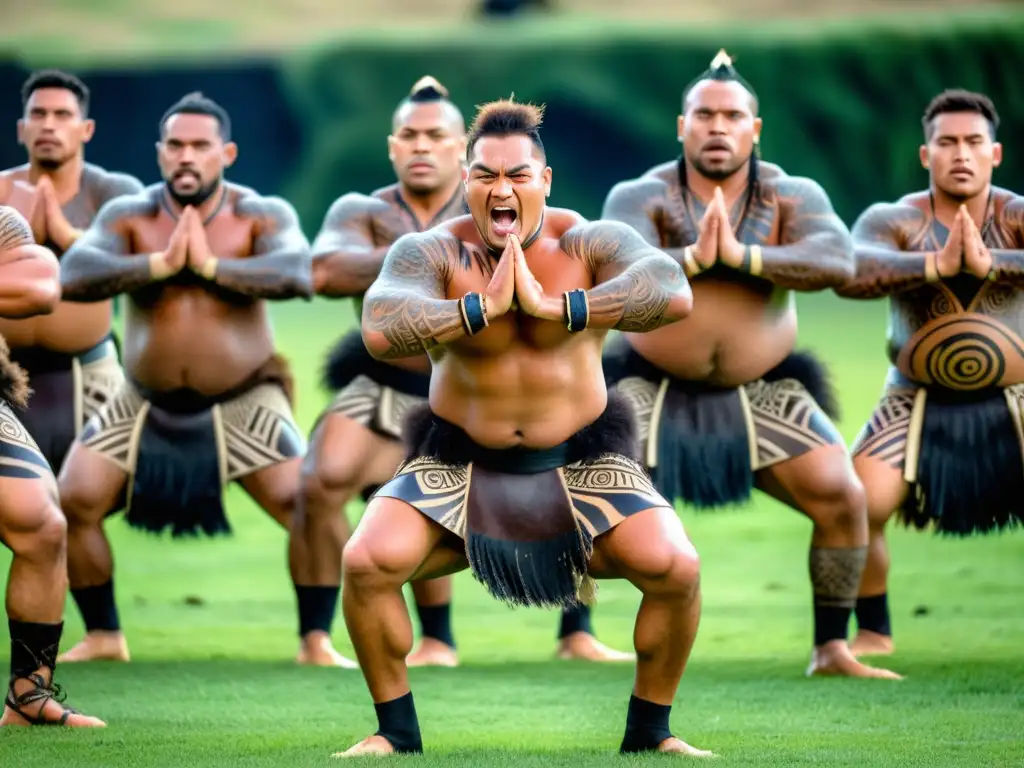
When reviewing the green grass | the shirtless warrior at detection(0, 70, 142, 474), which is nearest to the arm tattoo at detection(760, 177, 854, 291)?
the green grass

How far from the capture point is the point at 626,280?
482cm

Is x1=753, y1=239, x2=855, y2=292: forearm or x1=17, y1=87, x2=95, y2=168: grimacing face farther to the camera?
x1=17, y1=87, x2=95, y2=168: grimacing face

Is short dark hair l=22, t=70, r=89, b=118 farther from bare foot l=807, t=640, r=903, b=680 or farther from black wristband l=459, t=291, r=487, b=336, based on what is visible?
bare foot l=807, t=640, r=903, b=680

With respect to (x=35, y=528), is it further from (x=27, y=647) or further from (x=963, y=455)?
(x=963, y=455)

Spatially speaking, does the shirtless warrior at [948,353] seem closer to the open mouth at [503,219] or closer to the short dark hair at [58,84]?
the open mouth at [503,219]

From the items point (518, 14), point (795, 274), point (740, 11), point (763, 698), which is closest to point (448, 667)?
point (763, 698)

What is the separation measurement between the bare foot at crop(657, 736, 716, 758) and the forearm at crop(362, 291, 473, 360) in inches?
43.9

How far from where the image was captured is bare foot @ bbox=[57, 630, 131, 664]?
676 centimetres

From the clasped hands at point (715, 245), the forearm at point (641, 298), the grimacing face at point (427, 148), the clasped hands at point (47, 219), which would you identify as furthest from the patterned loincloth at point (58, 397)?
the forearm at point (641, 298)

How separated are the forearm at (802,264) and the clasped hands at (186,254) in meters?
1.74

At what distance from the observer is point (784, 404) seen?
6.44 m

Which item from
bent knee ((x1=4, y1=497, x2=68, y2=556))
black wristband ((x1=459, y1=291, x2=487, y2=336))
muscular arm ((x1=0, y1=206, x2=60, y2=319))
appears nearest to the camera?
black wristband ((x1=459, y1=291, x2=487, y2=336))

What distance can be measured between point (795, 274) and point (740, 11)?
19.4m

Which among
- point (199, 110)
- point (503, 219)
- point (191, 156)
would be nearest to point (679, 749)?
point (503, 219)
